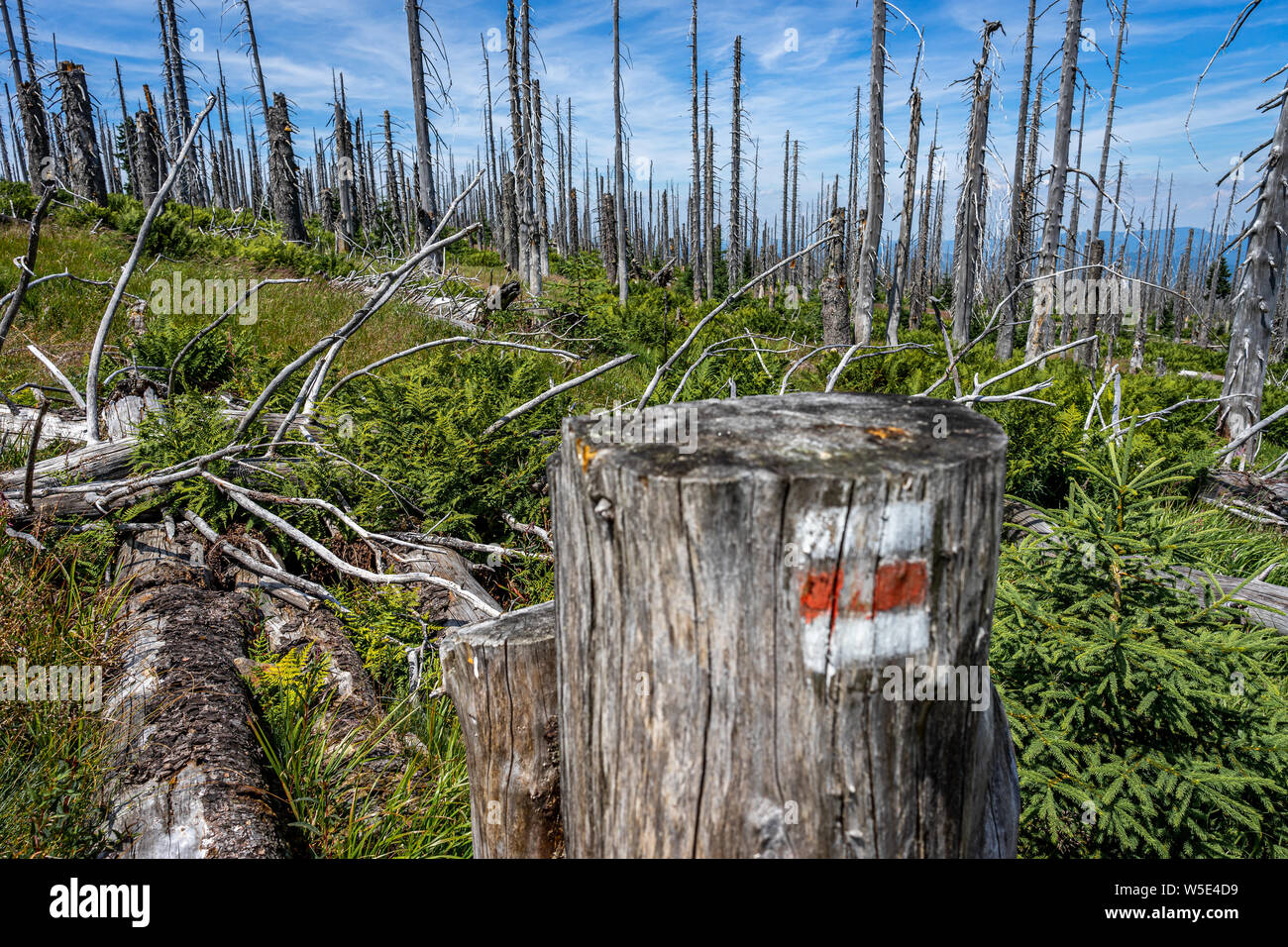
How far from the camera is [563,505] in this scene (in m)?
1.23

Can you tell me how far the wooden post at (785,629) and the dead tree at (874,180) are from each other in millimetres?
12805

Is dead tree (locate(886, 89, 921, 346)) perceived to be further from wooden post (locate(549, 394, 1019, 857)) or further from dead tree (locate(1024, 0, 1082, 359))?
wooden post (locate(549, 394, 1019, 857))

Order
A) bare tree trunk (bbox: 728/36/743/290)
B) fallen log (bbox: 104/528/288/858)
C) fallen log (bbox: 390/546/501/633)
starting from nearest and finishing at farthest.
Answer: fallen log (bbox: 104/528/288/858), fallen log (bbox: 390/546/501/633), bare tree trunk (bbox: 728/36/743/290)

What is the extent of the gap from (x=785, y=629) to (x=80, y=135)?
22.6 meters

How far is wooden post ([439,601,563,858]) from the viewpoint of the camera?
167cm

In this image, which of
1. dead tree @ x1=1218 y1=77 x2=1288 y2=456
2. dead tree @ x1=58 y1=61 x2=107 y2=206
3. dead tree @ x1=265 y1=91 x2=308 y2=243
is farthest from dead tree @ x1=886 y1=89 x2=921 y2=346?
dead tree @ x1=58 y1=61 x2=107 y2=206

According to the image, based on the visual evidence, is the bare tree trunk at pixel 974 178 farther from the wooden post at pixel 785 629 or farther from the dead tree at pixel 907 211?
the wooden post at pixel 785 629

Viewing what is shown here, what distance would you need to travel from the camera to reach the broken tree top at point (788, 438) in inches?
41.9

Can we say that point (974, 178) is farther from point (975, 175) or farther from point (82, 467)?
point (82, 467)

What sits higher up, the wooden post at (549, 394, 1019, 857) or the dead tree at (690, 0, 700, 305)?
the dead tree at (690, 0, 700, 305)

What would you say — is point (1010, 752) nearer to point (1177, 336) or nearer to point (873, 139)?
point (873, 139)

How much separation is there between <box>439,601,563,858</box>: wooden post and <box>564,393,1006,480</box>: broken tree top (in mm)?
658

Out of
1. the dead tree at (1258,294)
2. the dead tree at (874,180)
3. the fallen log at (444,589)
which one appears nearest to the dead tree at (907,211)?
the dead tree at (874,180)

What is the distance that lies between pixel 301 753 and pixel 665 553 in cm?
214
